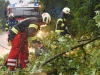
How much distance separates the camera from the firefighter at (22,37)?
7.21 meters

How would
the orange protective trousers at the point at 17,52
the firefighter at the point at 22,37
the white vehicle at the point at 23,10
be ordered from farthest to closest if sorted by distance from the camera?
1. the white vehicle at the point at 23,10
2. the orange protective trousers at the point at 17,52
3. the firefighter at the point at 22,37

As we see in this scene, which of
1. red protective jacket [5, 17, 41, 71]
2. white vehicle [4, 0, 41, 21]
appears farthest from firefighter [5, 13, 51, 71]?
white vehicle [4, 0, 41, 21]

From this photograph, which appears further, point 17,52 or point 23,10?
point 23,10

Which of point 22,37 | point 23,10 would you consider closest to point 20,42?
point 22,37

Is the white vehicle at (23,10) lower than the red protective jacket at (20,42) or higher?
lower

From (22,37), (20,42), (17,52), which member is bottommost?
(17,52)

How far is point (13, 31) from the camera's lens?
7492 mm

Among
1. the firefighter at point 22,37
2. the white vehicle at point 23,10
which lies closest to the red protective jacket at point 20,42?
the firefighter at point 22,37

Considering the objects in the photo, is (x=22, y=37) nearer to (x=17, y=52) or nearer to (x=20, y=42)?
(x=20, y=42)

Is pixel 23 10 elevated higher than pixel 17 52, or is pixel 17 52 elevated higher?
pixel 17 52

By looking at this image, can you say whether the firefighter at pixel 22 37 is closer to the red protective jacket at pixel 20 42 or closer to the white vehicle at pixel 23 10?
the red protective jacket at pixel 20 42

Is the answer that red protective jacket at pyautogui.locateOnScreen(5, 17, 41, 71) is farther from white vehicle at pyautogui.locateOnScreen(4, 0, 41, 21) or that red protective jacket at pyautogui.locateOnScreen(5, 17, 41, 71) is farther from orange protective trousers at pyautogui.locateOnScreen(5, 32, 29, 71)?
white vehicle at pyautogui.locateOnScreen(4, 0, 41, 21)

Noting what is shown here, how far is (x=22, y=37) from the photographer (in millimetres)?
7391

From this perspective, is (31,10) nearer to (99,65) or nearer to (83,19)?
(83,19)
